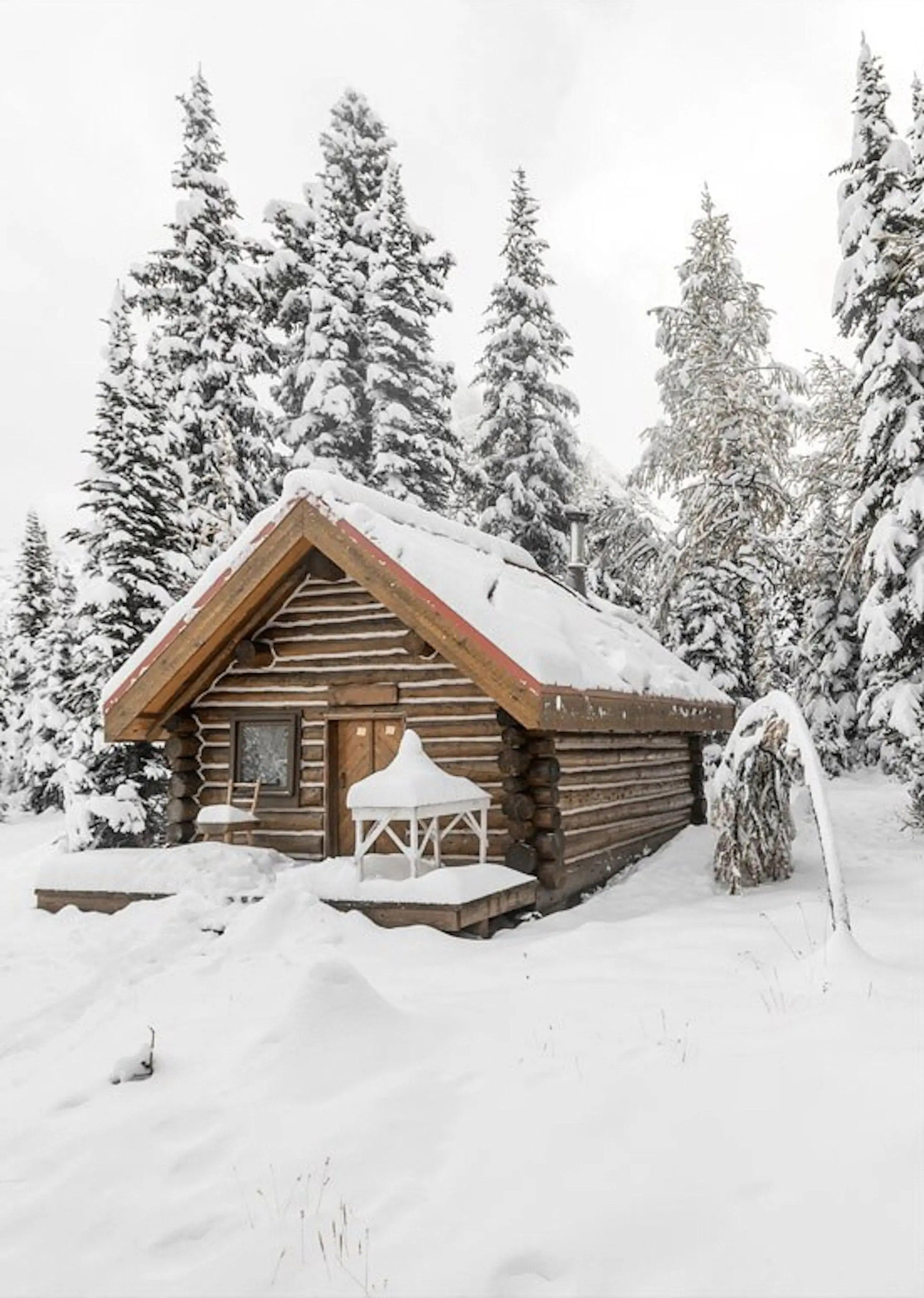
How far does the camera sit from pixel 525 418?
2172 cm

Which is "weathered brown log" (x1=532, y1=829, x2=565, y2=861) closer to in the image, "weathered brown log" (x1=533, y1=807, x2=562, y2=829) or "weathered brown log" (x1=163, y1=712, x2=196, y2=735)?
"weathered brown log" (x1=533, y1=807, x2=562, y2=829)

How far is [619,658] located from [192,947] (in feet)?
21.1

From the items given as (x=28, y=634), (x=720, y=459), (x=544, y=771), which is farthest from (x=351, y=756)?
(x=28, y=634)

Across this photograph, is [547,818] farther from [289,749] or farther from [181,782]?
[181,782]

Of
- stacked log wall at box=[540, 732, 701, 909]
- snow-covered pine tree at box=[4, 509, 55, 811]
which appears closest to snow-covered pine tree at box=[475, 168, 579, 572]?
stacked log wall at box=[540, 732, 701, 909]

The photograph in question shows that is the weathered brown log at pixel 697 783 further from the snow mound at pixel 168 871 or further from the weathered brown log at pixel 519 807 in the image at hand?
the snow mound at pixel 168 871

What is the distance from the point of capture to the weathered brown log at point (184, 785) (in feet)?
36.4

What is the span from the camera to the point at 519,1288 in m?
2.61

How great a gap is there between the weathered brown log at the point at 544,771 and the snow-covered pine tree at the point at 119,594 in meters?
8.93

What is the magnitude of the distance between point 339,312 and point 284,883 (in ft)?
58.2

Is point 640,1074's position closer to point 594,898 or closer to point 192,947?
point 192,947

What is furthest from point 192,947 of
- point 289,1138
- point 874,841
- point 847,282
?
point 847,282

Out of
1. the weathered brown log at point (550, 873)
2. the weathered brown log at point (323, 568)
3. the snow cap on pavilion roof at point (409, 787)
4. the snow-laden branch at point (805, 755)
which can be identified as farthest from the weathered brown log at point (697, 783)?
the snow cap on pavilion roof at point (409, 787)

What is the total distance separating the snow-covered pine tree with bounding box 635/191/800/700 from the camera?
18.8 meters
